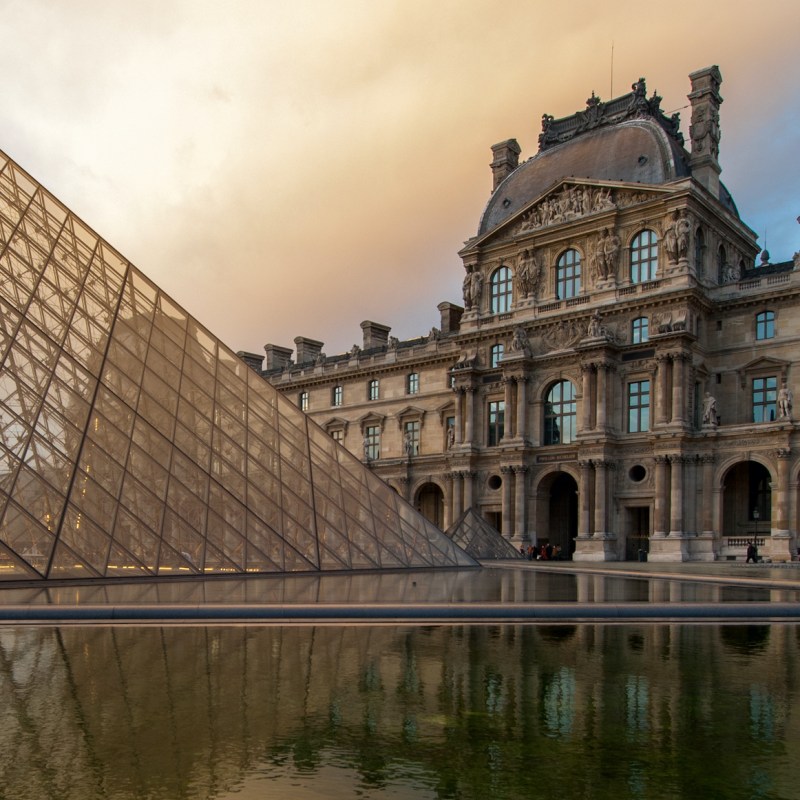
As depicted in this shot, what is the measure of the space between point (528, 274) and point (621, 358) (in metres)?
6.86

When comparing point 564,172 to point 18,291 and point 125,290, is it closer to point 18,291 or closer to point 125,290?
point 125,290

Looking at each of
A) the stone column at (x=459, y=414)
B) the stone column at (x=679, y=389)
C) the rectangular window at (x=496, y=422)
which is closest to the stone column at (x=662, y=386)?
the stone column at (x=679, y=389)

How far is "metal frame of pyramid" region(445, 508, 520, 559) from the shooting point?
38894 mm

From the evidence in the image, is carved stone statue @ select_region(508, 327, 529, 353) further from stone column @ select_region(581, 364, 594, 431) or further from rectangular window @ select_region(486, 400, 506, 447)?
stone column @ select_region(581, 364, 594, 431)

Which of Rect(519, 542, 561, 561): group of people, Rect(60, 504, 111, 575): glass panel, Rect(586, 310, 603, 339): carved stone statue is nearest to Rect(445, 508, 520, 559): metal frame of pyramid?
Rect(519, 542, 561, 561): group of people

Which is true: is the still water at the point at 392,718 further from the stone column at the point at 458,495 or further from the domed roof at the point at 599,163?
the stone column at the point at 458,495

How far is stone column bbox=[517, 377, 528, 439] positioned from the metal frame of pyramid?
7244 mm

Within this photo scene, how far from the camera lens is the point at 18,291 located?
65.8 ft

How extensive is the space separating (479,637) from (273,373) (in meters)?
56.5

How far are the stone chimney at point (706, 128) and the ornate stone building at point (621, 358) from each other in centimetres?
8

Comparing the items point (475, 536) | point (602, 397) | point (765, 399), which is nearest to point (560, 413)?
point (602, 397)

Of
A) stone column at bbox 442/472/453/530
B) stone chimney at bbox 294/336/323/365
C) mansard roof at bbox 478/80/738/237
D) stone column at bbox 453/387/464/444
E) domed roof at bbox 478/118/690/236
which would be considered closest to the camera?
domed roof at bbox 478/118/690/236

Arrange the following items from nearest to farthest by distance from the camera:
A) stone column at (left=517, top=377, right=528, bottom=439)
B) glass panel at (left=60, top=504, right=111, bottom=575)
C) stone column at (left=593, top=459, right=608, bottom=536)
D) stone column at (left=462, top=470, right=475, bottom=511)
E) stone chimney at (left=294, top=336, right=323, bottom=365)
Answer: glass panel at (left=60, top=504, right=111, bottom=575) → stone column at (left=593, top=459, right=608, bottom=536) → stone column at (left=517, top=377, right=528, bottom=439) → stone column at (left=462, top=470, right=475, bottom=511) → stone chimney at (left=294, top=336, right=323, bottom=365)

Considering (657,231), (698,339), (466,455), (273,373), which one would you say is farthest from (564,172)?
(273,373)
